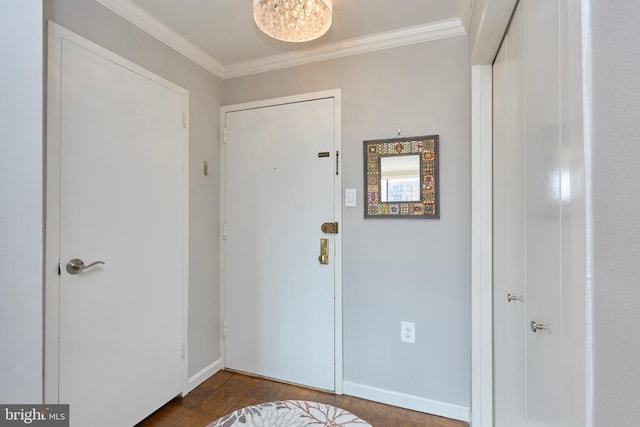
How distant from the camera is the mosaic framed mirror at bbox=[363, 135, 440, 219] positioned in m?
1.81

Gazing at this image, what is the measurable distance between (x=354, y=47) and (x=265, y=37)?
602mm

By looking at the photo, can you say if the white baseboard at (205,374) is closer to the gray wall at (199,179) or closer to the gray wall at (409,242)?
the gray wall at (199,179)

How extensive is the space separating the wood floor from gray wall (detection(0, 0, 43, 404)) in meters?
1.13

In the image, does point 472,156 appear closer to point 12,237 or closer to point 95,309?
point 12,237

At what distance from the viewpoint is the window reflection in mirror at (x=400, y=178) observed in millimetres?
1848

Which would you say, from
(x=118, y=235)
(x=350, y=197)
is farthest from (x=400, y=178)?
(x=118, y=235)

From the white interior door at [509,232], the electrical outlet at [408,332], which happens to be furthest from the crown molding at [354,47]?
the electrical outlet at [408,332]

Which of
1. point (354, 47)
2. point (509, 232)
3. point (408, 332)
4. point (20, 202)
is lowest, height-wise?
point (408, 332)

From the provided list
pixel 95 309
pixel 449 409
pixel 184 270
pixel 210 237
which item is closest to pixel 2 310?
pixel 95 309

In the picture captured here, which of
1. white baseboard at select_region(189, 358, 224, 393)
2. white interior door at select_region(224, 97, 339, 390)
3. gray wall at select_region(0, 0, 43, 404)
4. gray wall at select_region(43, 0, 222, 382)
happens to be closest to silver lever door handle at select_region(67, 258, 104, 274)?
gray wall at select_region(0, 0, 43, 404)

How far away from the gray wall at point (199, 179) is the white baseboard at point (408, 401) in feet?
3.62

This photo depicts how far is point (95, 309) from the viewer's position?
148 cm

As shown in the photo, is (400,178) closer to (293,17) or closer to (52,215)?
(293,17)

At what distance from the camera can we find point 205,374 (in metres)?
2.17
